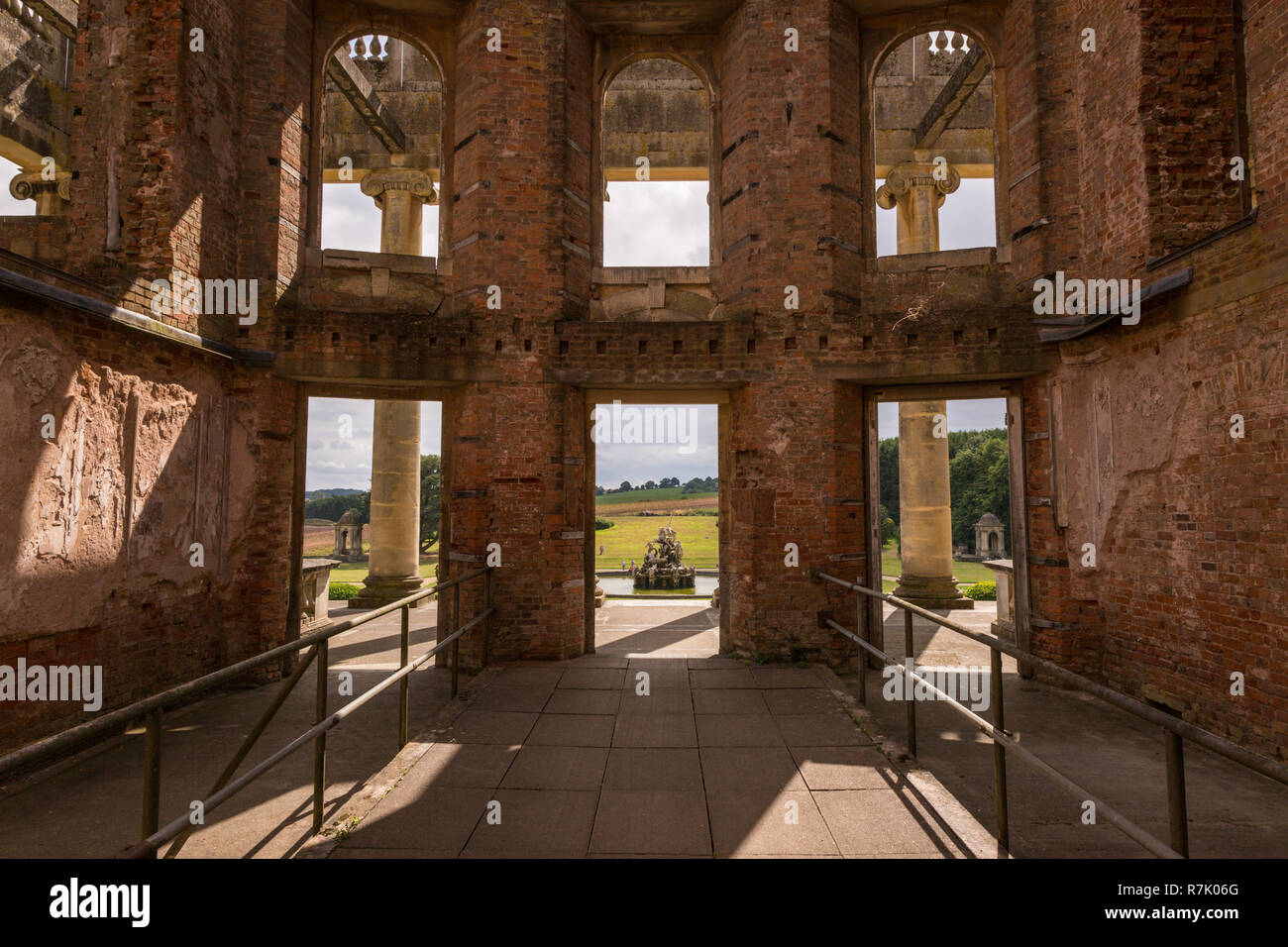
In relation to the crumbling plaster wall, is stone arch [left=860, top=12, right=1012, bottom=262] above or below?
above

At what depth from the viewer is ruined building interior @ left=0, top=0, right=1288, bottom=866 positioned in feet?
15.8

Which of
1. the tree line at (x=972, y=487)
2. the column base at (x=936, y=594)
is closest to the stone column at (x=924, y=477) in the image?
the column base at (x=936, y=594)

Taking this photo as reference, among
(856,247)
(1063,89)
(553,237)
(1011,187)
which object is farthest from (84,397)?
(1063,89)

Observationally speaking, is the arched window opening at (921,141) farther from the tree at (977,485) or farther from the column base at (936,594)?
the tree at (977,485)

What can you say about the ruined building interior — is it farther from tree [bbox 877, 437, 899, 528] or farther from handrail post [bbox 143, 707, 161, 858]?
tree [bbox 877, 437, 899, 528]

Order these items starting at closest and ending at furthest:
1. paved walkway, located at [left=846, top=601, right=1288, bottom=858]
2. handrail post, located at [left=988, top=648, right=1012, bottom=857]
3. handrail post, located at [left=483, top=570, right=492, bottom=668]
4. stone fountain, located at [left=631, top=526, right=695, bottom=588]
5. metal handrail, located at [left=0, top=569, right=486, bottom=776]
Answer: metal handrail, located at [left=0, top=569, right=486, bottom=776] < handrail post, located at [left=988, top=648, right=1012, bottom=857] < paved walkway, located at [left=846, top=601, right=1288, bottom=858] < handrail post, located at [left=483, top=570, right=492, bottom=668] < stone fountain, located at [left=631, top=526, right=695, bottom=588]

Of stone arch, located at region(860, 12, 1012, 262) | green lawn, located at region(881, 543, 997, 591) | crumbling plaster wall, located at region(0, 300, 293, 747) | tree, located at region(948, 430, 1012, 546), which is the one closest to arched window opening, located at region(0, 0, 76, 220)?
crumbling plaster wall, located at region(0, 300, 293, 747)

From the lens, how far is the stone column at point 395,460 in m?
11.2

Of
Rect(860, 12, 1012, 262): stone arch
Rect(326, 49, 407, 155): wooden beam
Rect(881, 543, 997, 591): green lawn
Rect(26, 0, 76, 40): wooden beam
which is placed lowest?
Rect(881, 543, 997, 591): green lawn

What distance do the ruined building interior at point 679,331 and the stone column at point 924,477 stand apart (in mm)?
3506

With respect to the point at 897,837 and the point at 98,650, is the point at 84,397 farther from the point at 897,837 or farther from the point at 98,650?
the point at 897,837

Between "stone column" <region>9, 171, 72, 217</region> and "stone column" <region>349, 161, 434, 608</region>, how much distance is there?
16.8ft

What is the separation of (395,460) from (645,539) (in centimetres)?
1932
